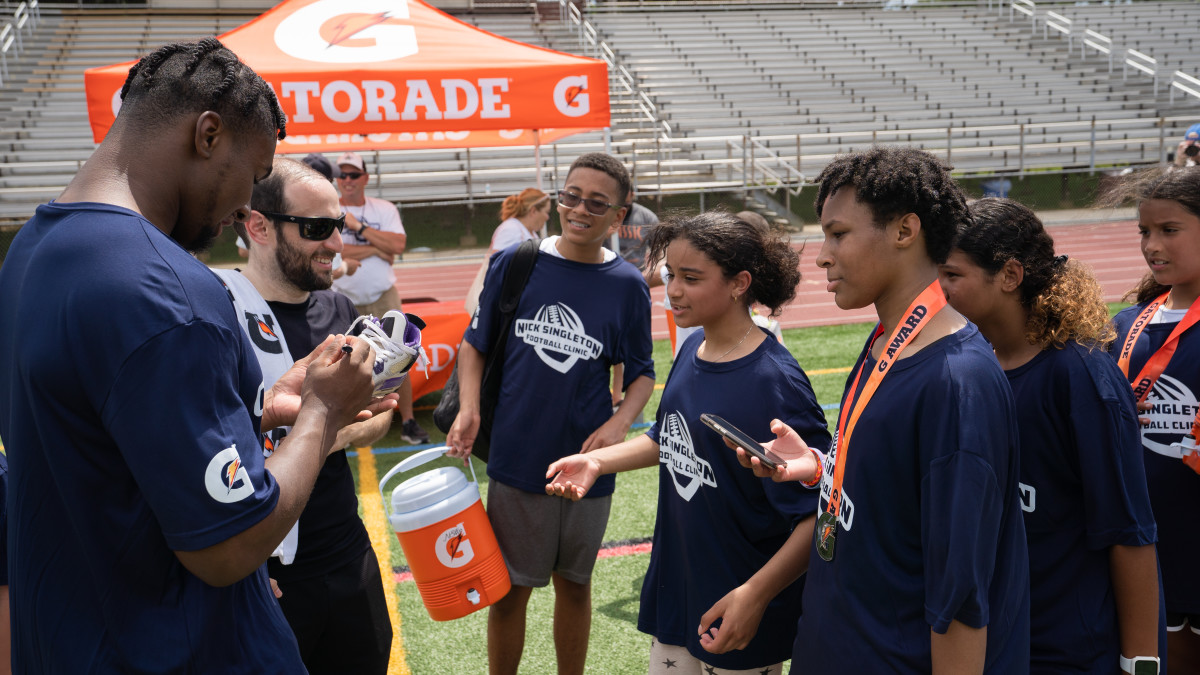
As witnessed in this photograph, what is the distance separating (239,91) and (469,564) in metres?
1.81

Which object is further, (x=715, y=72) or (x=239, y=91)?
(x=715, y=72)

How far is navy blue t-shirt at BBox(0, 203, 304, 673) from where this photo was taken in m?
1.27

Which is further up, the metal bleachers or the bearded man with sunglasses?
the bearded man with sunglasses

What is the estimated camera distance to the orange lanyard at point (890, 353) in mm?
1677

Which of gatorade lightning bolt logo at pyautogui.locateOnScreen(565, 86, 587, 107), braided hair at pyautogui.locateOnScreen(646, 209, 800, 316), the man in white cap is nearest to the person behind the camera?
braided hair at pyautogui.locateOnScreen(646, 209, 800, 316)

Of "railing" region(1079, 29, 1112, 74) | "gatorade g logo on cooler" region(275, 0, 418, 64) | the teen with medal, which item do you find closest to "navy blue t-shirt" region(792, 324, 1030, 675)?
the teen with medal

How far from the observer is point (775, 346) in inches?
98.3

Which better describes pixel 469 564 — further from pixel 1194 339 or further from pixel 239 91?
pixel 1194 339

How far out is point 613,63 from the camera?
81.2ft

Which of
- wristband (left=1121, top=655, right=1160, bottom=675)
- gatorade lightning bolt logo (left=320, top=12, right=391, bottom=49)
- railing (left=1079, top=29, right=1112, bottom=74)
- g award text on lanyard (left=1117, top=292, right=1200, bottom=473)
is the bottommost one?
railing (left=1079, top=29, right=1112, bottom=74)

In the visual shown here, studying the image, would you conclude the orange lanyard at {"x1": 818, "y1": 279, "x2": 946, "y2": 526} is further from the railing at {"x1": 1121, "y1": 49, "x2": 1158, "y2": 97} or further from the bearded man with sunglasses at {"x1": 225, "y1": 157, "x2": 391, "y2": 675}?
the railing at {"x1": 1121, "y1": 49, "x2": 1158, "y2": 97}

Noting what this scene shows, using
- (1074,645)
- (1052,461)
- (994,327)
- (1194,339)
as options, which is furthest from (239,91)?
(1194,339)

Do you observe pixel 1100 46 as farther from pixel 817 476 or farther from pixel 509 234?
pixel 817 476

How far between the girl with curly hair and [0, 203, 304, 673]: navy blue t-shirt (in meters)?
1.59
